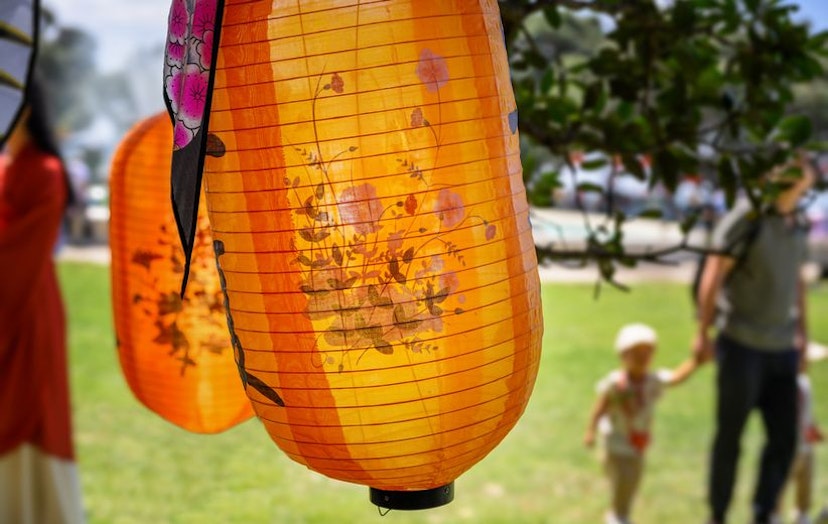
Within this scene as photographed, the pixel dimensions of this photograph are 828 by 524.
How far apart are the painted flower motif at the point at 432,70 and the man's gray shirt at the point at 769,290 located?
254 centimetres

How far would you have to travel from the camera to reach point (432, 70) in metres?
0.85

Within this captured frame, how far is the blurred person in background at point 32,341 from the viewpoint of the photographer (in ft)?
10.1

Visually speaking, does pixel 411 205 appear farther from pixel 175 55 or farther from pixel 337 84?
pixel 175 55

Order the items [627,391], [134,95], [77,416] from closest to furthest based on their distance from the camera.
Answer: [627,391] → [77,416] → [134,95]

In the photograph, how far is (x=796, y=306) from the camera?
3.42 meters

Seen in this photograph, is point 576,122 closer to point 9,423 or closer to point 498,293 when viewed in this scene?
point 498,293

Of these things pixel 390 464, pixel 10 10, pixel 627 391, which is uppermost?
pixel 10 10

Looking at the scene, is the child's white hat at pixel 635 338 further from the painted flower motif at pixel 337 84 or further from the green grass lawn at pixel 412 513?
the painted flower motif at pixel 337 84

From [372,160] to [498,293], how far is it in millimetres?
161

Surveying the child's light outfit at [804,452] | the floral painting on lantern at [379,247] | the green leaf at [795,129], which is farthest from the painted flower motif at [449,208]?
the child's light outfit at [804,452]

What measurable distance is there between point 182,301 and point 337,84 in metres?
0.50

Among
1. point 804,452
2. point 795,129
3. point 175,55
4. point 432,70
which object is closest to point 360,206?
point 432,70

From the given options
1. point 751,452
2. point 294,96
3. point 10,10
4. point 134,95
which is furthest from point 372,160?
point 134,95

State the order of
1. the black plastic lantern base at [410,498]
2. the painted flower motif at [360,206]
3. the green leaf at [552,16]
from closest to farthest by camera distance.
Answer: the painted flower motif at [360,206] → the black plastic lantern base at [410,498] → the green leaf at [552,16]
